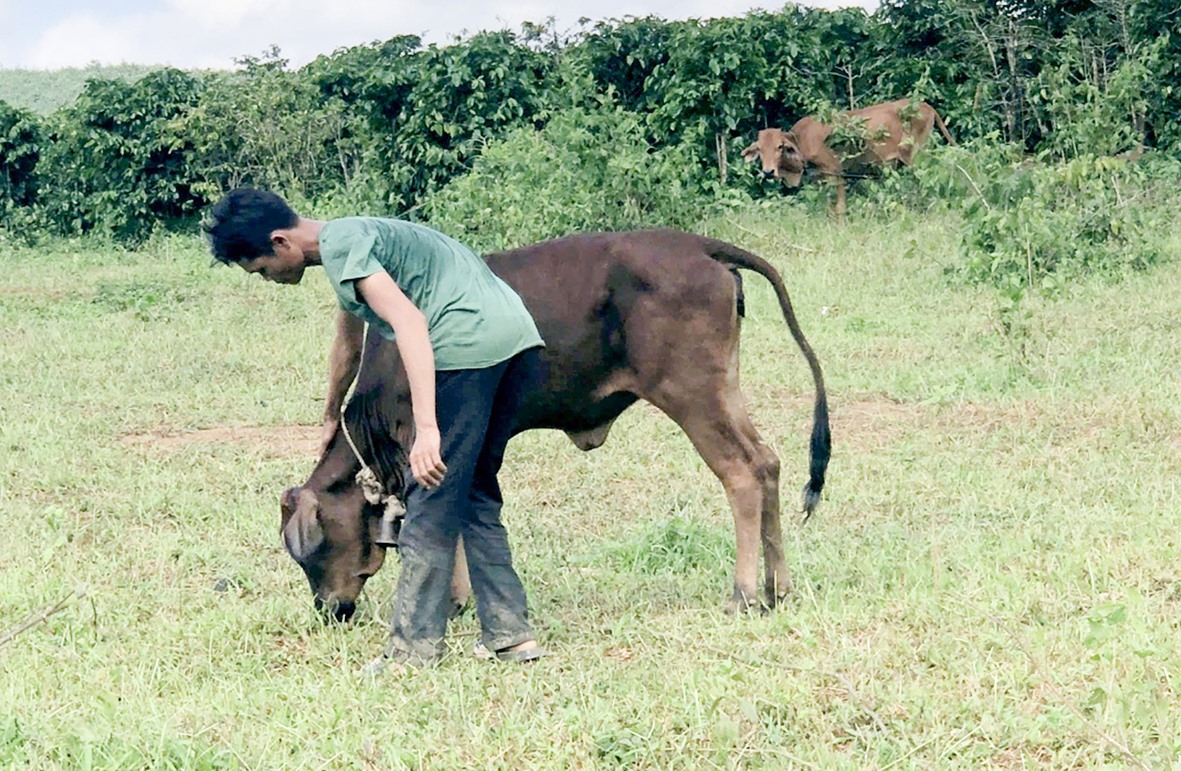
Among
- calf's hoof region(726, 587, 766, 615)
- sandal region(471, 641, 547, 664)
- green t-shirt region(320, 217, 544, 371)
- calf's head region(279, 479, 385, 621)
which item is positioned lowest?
calf's hoof region(726, 587, 766, 615)

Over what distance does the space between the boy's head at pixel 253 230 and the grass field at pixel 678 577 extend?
1141 mm

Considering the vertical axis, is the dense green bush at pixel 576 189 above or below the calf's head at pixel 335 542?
above

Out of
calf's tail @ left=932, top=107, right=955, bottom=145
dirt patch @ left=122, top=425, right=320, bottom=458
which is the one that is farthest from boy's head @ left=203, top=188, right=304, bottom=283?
calf's tail @ left=932, top=107, right=955, bottom=145

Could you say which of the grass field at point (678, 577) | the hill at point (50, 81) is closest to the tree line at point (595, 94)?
the grass field at point (678, 577)

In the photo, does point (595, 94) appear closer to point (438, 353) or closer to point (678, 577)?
point (678, 577)

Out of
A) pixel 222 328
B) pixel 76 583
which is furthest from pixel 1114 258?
pixel 76 583

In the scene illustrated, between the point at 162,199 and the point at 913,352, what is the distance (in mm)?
10816

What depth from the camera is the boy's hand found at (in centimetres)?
391

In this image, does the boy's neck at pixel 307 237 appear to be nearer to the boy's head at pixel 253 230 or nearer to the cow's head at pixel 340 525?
the boy's head at pixel 253 230

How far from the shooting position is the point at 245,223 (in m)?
4.12

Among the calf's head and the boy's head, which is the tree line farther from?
the boy's head

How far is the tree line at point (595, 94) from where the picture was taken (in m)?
13.9

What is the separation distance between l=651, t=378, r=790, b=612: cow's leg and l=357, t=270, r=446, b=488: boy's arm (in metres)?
0.92

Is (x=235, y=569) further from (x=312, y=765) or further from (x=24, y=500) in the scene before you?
(x=312, y=765)
